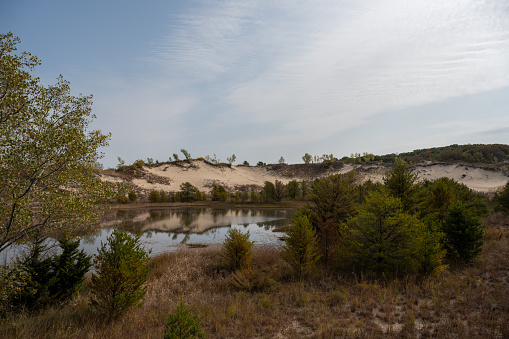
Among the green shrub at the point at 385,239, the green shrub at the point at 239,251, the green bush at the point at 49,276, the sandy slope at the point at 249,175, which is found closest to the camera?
the green bush at the point at 49,276

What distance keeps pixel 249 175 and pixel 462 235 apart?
90.3 metres

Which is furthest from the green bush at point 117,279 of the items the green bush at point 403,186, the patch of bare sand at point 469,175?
the patch of bare sand at point 469,175

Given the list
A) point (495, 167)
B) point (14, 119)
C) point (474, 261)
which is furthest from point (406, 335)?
point (495, 167)

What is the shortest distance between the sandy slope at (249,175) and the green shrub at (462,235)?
49.4 meters

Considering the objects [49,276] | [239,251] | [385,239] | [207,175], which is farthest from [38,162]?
[207,175]

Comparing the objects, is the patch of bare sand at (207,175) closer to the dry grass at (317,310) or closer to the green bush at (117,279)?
the dry grass at (317,310)

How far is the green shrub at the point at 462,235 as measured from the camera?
11445 mm

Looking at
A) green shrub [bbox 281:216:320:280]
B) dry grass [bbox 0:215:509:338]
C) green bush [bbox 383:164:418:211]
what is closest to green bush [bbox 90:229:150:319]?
dry grass [bbox 0:215:509:338]

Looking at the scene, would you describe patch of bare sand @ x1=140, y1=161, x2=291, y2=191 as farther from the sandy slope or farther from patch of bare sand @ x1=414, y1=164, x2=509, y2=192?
patch of bare sand @ x1=414, y1=164, x2=509, y2=192

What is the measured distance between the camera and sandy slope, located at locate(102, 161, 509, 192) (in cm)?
6281

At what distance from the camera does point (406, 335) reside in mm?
5902

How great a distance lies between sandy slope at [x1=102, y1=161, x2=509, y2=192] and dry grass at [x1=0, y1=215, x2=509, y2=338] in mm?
54472

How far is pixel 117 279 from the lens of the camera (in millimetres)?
6586

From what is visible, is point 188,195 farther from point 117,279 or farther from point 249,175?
point 117,279
